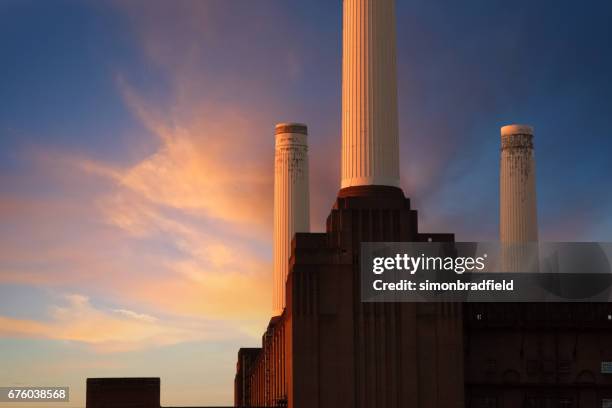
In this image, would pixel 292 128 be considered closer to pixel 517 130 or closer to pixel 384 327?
pixel 517 130

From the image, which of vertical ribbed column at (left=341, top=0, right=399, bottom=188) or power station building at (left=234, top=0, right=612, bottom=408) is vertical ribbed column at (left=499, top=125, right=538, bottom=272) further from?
vertical ribbed column at (left=341, top=0, right=399, bottom=188)

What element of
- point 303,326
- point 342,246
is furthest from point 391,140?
point 303,326

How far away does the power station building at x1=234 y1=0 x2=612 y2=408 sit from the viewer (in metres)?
69.5

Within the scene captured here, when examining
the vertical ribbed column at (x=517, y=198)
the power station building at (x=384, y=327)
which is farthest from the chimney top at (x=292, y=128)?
the power station building at (x=384, y=327)

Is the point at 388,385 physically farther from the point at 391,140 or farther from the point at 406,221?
the point at 391,140

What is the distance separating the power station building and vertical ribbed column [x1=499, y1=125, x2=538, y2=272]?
2507 cm

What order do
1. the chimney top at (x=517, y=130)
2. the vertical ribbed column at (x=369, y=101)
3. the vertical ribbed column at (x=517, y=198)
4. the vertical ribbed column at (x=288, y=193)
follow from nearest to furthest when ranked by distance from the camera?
the vertical ribbed column at (x=369, y=101) → the vertical ribbed column at (x=517, y=198) → the chimney top at (x=517, y=130) → the vertical ribbed column at (x=288, y=193)

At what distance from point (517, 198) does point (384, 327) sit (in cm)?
3823

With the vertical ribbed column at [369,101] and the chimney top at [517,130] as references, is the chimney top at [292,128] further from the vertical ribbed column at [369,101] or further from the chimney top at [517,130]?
the vertical ribbed column at [369,101]

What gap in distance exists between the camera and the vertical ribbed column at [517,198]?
4048 inches

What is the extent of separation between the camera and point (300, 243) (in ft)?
231

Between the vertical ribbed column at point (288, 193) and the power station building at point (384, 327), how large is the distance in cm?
4066

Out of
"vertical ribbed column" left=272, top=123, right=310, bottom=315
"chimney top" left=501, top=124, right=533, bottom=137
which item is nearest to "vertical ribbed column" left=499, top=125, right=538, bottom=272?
"chimney top" left=501, top=124, right=533, bottom=137

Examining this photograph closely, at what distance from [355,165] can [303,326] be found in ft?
33.7
